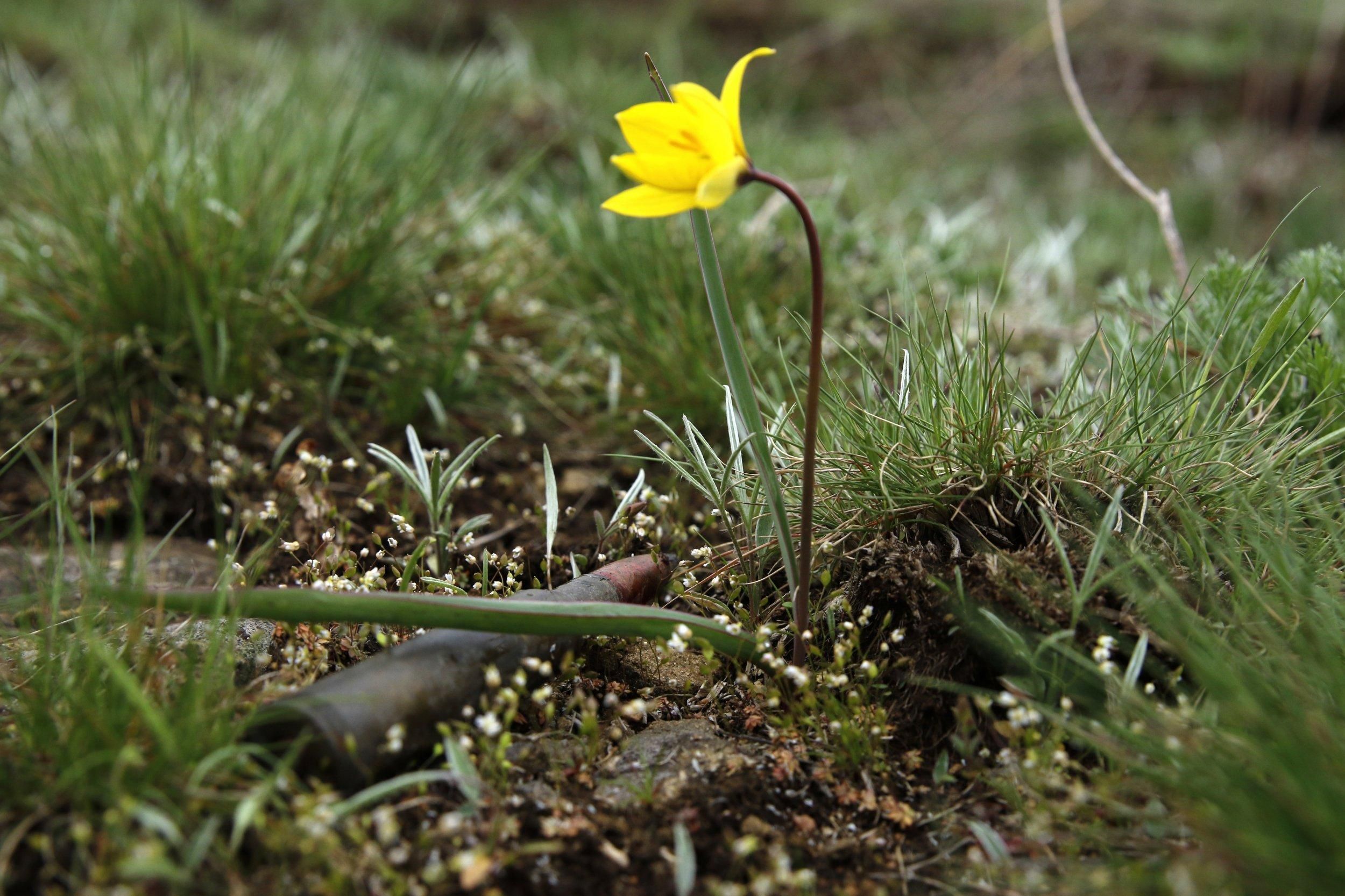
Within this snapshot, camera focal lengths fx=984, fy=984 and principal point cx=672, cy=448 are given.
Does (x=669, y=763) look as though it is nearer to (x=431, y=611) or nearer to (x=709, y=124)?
(x=431, y=611)

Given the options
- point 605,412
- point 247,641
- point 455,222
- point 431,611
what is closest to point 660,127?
point 431,611

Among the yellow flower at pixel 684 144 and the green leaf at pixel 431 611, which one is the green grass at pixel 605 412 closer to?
the green leaf at pixel 431 611

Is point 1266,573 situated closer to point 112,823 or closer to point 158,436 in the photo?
point 112,823

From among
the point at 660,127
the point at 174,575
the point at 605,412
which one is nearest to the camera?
the point at 660,127

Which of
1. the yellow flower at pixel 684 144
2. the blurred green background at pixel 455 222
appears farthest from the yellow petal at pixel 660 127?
the blurred green background at pixel 455 222


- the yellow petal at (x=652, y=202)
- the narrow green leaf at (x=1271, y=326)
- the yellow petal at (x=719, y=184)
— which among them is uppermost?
the yellow petal at (x=719, y=184)

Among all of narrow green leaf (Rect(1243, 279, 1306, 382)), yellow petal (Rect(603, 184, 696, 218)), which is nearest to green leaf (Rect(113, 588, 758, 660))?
yellow petal (Rect(603, 184, 696, 218))

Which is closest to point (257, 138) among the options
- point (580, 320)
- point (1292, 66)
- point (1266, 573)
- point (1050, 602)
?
point (580, 320)
